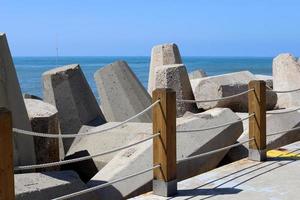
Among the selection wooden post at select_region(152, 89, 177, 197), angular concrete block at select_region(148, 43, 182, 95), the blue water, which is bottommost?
the blue water

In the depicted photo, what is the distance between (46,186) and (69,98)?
13.9 ft

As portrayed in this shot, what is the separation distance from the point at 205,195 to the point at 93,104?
4956 millimetres

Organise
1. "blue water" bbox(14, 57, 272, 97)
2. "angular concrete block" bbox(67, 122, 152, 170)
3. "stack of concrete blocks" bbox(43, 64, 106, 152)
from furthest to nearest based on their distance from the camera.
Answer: "blue water" bbox(14, 57, 272, 97)
"stack of concrete blocks" bbox(43, 64, 106, 152)
"angular concrete block" bbox(67, 122, 152, 170)

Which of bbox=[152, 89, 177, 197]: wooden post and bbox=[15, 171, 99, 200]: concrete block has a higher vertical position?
bbox=[152, 89, 177, 197]: wooden post

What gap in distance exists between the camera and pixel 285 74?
467 inches

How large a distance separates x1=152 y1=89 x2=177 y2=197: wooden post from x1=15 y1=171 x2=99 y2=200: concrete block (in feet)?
2.95

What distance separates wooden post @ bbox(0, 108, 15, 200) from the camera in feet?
10.5

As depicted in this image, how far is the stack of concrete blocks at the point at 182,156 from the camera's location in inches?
219

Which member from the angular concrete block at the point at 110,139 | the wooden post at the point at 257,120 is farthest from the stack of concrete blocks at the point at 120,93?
the wooden post at the point at 257,120

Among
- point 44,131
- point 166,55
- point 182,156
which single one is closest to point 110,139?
point 44,131

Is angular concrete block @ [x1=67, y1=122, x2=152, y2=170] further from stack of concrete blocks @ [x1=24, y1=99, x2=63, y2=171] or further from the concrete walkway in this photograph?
the concrete walkway

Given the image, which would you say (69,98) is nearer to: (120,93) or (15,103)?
(120,93)

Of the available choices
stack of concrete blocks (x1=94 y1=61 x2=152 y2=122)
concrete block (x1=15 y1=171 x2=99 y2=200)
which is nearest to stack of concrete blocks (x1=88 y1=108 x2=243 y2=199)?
concrete block (x1=15 y1=171 x2=99 y2=200)

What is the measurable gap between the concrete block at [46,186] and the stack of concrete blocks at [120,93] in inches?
176
